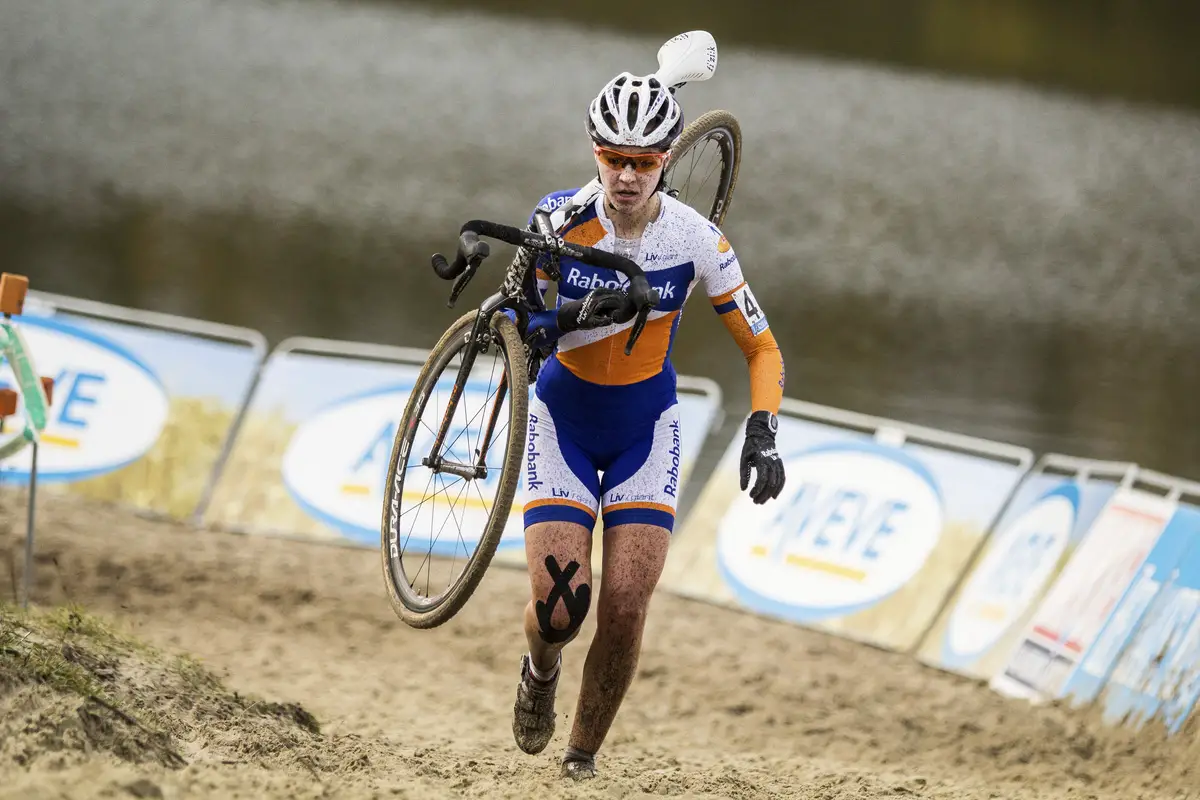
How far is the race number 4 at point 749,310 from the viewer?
5535 millimetres

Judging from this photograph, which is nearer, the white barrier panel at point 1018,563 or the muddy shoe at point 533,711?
the muddy shoe at point 533,711

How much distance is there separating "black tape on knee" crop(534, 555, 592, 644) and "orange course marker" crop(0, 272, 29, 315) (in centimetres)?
400

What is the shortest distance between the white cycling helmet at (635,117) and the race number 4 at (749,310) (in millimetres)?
725

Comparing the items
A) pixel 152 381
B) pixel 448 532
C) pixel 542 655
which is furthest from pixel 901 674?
pixel 152 381

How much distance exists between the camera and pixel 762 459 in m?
5.20

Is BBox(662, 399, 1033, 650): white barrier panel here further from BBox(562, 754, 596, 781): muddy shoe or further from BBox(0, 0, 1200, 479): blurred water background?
BBox(562, 754, 596, 781): muddy shoe

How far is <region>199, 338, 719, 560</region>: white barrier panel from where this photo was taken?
981 centimetres

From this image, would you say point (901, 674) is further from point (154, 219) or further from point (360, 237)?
point (154, 219)

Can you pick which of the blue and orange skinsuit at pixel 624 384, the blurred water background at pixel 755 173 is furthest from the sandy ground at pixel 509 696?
the blurred water background at pixel 755 173

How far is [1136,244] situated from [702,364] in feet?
28.8

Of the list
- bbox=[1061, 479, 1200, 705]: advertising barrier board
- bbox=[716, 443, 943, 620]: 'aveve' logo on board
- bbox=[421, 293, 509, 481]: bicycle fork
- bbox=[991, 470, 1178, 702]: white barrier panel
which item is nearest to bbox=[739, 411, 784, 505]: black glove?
bbox=[421, 293, 509, 481]: bicycle fork

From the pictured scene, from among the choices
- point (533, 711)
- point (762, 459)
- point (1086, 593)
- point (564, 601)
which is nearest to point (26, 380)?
point (533, 711)

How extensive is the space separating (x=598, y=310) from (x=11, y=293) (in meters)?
4.17

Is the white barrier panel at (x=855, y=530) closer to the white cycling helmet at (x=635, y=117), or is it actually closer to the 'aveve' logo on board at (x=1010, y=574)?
the 'aveve' logo on board at (x=1010, y=574)
